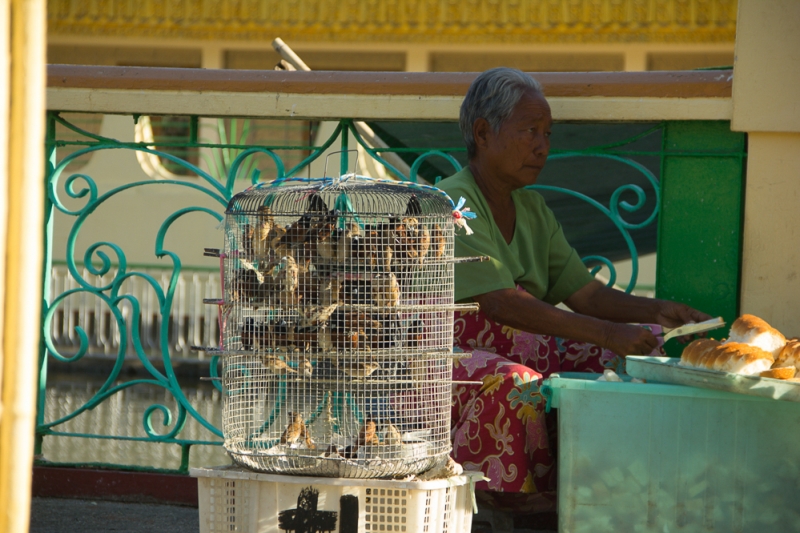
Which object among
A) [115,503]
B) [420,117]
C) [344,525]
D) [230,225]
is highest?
[420,117]

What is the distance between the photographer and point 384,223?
90.2 inches

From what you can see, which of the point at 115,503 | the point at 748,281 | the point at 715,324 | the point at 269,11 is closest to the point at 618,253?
the point at 748,281

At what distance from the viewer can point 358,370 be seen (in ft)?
7.17

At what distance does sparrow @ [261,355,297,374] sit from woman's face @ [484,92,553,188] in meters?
0.99

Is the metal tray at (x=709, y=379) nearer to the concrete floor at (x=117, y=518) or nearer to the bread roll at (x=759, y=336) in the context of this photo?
the bread roll at (x=759, y=336)

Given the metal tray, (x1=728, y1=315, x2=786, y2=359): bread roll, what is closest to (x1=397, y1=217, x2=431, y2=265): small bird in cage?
the metal tray

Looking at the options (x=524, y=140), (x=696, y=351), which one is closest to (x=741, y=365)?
(x=696, y=351)

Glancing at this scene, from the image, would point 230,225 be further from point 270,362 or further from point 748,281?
point 748,281

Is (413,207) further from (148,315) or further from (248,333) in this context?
(148,315)

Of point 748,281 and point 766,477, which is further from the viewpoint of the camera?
point 748,281

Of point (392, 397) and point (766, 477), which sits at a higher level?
point (392, 397)

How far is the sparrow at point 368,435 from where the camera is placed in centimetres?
218

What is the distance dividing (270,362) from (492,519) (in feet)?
2.85

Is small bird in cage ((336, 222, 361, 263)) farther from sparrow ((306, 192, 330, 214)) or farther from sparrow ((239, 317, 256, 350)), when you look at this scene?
sparrow ((239, 317, 256, 350))
